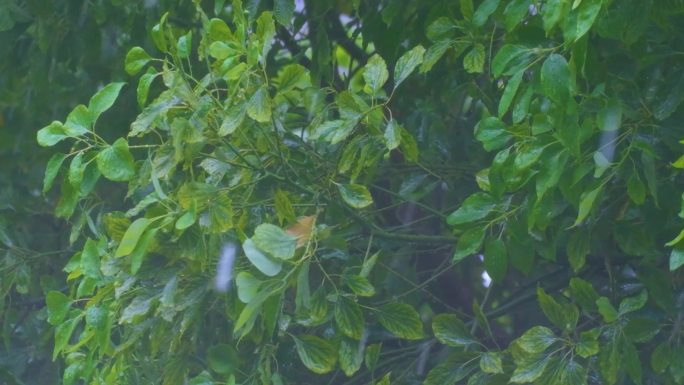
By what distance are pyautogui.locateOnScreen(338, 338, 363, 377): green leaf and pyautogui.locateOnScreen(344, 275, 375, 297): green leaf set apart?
248 millimetres

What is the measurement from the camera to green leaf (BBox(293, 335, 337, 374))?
2869 millimetres

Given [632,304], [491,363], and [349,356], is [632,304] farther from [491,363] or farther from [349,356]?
[349,356]

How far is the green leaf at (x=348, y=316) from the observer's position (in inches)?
110

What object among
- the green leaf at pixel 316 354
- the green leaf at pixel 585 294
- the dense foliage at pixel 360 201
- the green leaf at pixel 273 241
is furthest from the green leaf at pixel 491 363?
the green leaf at pixel 273 241

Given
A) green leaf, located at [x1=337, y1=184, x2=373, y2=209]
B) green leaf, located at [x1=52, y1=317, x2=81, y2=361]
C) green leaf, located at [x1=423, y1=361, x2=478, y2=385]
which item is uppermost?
green leaf, located at [x1=337, y1=184, x2=373, y2=209]

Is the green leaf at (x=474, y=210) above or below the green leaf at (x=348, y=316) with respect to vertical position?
above

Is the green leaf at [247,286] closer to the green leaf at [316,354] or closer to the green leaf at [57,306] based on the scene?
the green leaf at [316,354]

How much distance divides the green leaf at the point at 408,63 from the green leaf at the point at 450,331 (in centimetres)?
63

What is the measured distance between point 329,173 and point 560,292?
100 centimetres

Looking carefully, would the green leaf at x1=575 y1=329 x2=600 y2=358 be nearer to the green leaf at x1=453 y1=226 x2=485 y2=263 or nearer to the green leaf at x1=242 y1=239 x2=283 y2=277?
the green leaf at x1=453 y1=226 x2=485 y2=263

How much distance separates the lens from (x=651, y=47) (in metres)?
2.86

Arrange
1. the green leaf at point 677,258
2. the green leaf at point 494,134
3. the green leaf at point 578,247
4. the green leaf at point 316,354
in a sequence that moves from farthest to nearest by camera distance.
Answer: the green leaf at point 578,247 → the green leaf at point 316,354 → the green leaf at point 494,134 → the green leaf at point 677,258

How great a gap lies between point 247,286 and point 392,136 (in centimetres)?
50

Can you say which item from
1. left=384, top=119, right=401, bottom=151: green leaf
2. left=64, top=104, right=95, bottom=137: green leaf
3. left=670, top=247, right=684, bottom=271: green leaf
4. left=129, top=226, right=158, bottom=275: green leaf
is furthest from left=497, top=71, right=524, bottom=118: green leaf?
left=64, top=104, right=95, bottom=137: green leaf
